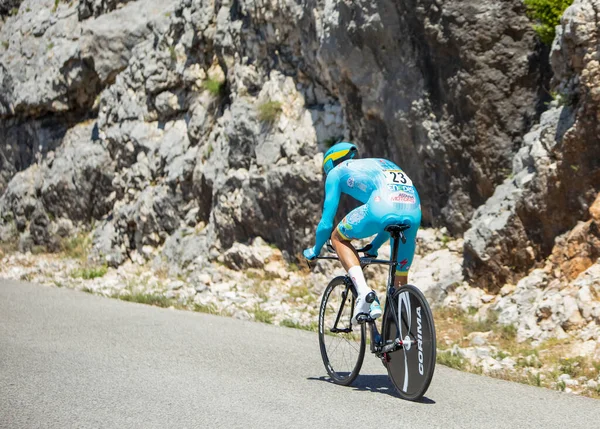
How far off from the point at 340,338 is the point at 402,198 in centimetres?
154

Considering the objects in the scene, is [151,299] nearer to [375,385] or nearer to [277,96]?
[277,96]

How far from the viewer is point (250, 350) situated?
7492mm

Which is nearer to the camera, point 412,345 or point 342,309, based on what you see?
point 412,345

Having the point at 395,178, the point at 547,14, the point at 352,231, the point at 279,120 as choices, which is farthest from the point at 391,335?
the point at 279,120

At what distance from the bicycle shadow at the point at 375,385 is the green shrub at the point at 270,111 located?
7.71m

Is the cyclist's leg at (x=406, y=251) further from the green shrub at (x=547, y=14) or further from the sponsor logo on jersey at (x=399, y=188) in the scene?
the green shrub at (x=547, y=14)

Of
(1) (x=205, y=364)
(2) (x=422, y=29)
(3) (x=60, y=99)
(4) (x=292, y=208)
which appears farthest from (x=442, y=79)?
(3) (x=60, y=99)

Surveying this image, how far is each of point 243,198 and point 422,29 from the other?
4804 millimetres

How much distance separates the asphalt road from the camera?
4.89 metres

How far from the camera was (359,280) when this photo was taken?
5742 mm

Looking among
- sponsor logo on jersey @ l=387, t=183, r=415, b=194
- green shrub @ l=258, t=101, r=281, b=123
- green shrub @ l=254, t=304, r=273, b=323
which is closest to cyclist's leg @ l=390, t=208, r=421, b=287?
sponsor logo on jersey @ l=387, t=183, r=415, b=194

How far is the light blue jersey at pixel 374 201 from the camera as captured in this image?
18.5 ft

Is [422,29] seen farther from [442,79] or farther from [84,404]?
[84,404]

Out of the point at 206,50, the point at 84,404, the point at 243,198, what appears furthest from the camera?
the point at 206,50
